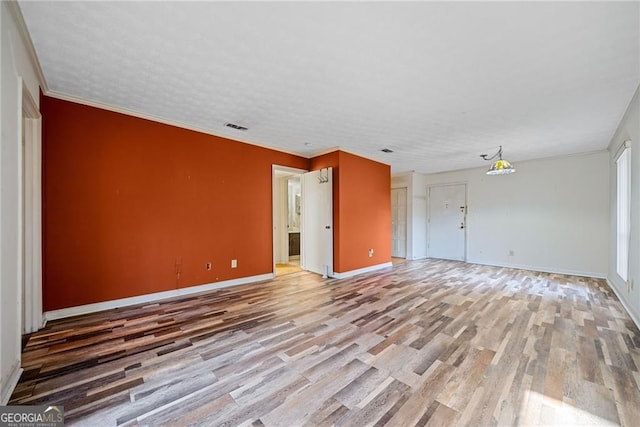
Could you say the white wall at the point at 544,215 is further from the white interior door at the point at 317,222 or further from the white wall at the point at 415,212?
the white interior door at the point at 317,222

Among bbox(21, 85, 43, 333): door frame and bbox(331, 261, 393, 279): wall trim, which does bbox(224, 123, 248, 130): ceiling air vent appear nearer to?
bbox(21, 85, 43, 333): door frame

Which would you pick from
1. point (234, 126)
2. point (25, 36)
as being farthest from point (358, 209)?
point (25, 36)

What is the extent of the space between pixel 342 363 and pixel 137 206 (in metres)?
3.22

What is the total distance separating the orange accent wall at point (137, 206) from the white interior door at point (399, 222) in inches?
177

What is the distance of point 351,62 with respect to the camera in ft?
7.24

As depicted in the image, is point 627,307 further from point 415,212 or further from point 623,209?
point 415,212

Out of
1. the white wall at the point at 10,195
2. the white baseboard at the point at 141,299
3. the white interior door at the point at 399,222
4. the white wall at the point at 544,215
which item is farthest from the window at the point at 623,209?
the white wall at the point at 10,195

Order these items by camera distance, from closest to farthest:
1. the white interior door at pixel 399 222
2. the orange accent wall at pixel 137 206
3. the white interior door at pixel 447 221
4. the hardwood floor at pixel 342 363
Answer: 1. the hardwood floor at pixel 342 363
2. the orange accent wall at pixel 137 206
3. the white interior door at pixel 447 221
4. the white interior door at pixel 399 222

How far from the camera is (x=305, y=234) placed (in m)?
5.51

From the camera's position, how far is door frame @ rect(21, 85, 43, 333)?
2498 mm

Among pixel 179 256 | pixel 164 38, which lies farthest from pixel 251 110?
pixel 179 256

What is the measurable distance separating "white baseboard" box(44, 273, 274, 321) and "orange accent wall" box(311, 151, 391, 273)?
176cm

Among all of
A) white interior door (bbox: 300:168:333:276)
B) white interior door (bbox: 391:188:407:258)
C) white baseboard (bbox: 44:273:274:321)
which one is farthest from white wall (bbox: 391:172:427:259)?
white baseboard (bbox: 44:273:274:321)

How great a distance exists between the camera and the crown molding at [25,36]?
1.64 meters
